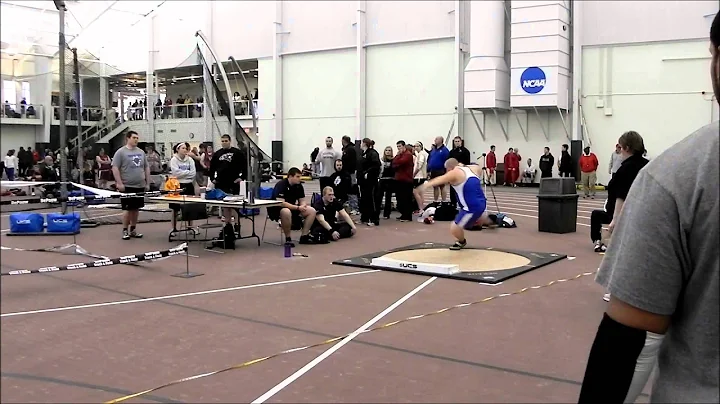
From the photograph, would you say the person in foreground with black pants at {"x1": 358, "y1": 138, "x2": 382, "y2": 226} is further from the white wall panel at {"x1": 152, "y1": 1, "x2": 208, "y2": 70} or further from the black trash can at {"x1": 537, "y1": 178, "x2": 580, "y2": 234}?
the white wall panel at {"x1": 152, "y1": 1, "x2": 208, "y2": 70}

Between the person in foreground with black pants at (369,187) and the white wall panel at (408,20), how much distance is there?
15.2 m

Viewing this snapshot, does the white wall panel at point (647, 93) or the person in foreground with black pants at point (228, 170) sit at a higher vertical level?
the white wall panel at point (647, 93)

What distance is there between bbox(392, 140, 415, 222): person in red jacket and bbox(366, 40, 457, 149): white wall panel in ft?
44.6

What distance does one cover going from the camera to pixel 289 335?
222 inches

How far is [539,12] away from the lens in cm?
2444

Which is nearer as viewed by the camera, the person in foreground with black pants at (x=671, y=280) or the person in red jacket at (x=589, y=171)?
the person in foreground with black pants at (x=671, y=280)

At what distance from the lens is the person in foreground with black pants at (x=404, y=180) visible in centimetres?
1493

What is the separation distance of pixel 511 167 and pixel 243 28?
17.1 m

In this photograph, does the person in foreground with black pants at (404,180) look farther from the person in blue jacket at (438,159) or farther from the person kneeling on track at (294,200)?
the person kneeling on track at (294,200)

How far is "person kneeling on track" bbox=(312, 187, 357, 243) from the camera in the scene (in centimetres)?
1155

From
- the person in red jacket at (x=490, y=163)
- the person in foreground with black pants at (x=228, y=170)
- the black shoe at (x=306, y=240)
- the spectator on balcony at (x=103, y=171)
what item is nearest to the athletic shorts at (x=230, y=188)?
the person in foreground with black pants at (x=228, y=170)

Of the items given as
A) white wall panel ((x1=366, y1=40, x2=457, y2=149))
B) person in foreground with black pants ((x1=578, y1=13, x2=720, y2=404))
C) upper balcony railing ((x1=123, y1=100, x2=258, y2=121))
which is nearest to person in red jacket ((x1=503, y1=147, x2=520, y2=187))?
white wall panel ((x1=366, y1=40, x2=457, y2=149))

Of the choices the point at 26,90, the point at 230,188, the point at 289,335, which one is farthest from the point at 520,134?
the point at 26,90

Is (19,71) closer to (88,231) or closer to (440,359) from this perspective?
(440,359)
